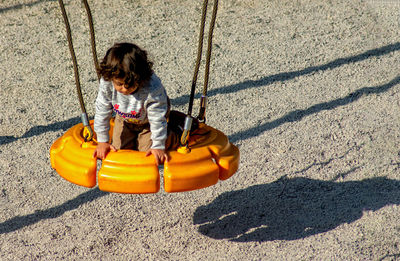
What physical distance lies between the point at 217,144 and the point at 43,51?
268cm

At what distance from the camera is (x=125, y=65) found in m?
2.14

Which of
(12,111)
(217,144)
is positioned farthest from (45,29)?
(217,144)

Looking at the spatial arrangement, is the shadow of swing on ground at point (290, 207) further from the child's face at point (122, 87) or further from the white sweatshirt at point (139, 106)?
the child's face at point (122, 87)

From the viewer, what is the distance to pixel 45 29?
5.01 m

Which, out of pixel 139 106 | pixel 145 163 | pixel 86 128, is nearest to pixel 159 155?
pixel 145 163

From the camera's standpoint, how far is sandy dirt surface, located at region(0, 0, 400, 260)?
293 centimetres

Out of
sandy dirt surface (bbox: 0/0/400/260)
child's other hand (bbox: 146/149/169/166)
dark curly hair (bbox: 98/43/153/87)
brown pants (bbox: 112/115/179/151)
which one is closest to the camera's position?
dark curly hair (bbox: 98/43/153/87)

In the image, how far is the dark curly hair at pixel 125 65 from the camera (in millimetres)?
2145

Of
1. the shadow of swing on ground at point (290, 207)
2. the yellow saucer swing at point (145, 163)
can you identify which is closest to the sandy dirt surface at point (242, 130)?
the shadow of swing on ground at point (290, 207)

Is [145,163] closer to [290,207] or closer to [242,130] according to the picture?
[290,207]

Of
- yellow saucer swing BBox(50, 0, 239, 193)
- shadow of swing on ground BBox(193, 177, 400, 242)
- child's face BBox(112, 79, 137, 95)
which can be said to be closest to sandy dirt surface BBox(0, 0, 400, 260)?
shadow of swing on ground BBox(193, 177, 400, 242)

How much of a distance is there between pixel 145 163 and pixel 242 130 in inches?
62.4

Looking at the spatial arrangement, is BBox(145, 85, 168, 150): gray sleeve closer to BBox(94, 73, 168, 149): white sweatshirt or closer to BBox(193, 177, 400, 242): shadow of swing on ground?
BBox(94, 73, 168, 149): white sweatshirt

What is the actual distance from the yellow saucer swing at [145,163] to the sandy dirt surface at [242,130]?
2.09ft
